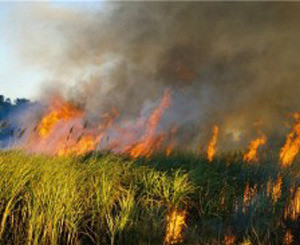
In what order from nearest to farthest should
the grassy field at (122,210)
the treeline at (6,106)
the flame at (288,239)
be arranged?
the grassy field at (122,210)
the flame at (288,239)
the treeline at (6,106)

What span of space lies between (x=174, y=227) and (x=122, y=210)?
107 centimetres

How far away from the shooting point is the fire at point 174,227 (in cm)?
583

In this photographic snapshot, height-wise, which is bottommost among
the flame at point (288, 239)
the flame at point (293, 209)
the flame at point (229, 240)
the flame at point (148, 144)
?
the flame at point (229, 240)

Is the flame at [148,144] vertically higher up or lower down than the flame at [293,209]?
higher up

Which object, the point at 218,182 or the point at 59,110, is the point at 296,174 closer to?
the point at 218,182

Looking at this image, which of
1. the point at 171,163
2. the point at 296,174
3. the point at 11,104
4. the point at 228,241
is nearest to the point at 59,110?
the point at 171,163

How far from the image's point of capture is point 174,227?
6188 mm

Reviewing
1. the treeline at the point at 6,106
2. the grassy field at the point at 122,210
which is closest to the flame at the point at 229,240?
the grassy field at the point at 122,210

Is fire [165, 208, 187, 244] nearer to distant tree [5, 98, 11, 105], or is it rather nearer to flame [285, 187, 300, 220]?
flame [285, 187, 300, 220]


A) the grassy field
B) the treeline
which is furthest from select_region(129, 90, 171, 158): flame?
the treeline

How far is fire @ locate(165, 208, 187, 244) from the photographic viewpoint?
583 cm

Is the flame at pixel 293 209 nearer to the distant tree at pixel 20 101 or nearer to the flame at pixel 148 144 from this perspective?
the flame at pixel 148 144

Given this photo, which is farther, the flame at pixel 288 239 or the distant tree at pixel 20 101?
the distant tree at pixel 20 101

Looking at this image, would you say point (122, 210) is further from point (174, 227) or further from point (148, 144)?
point (148, 144)
